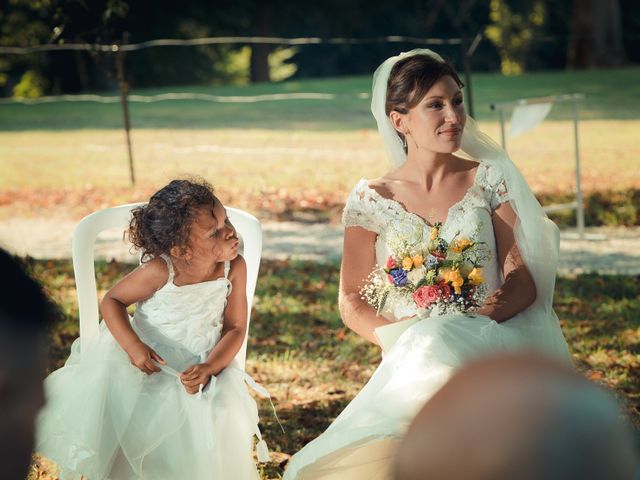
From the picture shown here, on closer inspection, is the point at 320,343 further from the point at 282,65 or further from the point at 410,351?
the point at 282,65

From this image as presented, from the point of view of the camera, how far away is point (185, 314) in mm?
3629

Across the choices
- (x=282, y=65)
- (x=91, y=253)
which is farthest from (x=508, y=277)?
(x=282, y=65)

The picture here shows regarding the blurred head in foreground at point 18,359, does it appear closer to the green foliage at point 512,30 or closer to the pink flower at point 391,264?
the pink flower at point 391,264

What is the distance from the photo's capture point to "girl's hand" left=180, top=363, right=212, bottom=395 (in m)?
3.44

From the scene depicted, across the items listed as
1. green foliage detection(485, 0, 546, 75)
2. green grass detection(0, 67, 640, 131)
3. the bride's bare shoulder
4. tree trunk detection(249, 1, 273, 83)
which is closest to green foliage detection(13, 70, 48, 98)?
tree trunk detection(249, 1, 273, 83)

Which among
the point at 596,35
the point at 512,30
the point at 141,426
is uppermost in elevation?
the point at 141,426

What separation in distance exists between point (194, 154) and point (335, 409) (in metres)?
12.6

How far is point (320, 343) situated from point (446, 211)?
258 cm

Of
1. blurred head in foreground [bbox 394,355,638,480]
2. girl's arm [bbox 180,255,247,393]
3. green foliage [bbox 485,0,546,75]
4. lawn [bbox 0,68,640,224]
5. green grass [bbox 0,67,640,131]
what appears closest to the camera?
blurred head in foreground [bbox 394,355,638,480]

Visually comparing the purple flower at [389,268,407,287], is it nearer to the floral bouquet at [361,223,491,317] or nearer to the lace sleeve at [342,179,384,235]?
the floral bouquet at [361,223,491,317]

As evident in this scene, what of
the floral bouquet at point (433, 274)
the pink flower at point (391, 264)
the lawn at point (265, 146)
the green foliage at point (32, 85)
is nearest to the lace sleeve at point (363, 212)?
the floral bouquet at point (433, 274)

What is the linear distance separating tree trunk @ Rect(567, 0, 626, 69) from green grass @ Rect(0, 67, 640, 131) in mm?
1698

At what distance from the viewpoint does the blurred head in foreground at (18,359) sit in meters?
0.81

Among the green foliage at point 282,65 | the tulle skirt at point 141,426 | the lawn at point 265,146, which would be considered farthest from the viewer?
the green foliage at point 282,65
